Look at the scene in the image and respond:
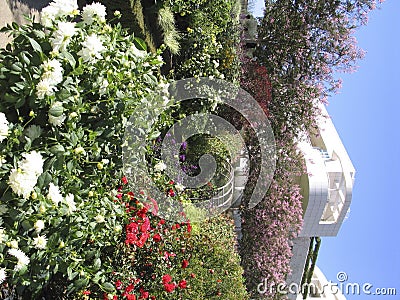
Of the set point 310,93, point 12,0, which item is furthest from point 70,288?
point 310,93

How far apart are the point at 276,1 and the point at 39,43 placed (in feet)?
29.6

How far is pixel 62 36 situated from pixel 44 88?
0.41m

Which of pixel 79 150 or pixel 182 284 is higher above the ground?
pixel 79 150

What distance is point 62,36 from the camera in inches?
118

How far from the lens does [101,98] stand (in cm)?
360

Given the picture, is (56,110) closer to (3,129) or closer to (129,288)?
(3,129)

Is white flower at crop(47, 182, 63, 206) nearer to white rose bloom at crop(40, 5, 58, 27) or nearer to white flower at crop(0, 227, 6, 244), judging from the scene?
white flower at crop(0, 227, 6, 244)

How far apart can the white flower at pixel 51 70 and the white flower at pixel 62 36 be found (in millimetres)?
178

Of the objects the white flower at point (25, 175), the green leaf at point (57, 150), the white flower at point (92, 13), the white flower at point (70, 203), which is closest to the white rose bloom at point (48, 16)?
the white flower at point (92, 13)

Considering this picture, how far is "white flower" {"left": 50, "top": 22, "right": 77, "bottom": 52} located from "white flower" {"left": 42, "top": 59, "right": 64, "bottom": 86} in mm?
178

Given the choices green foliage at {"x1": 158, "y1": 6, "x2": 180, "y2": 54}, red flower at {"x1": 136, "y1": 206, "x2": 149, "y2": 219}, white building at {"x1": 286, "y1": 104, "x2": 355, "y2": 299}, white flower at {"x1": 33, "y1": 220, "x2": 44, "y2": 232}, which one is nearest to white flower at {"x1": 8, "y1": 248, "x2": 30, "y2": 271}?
white flower at {"x1": 33, "y1": 220, "x2": 44, "y2": 232}

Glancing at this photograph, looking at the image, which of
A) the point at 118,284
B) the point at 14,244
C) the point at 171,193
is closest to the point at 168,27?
the point at 171,193

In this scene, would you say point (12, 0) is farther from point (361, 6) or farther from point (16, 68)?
point (361, 6)

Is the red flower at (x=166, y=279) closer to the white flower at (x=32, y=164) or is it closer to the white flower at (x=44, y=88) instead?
the white flower at (x=32, y=164)
